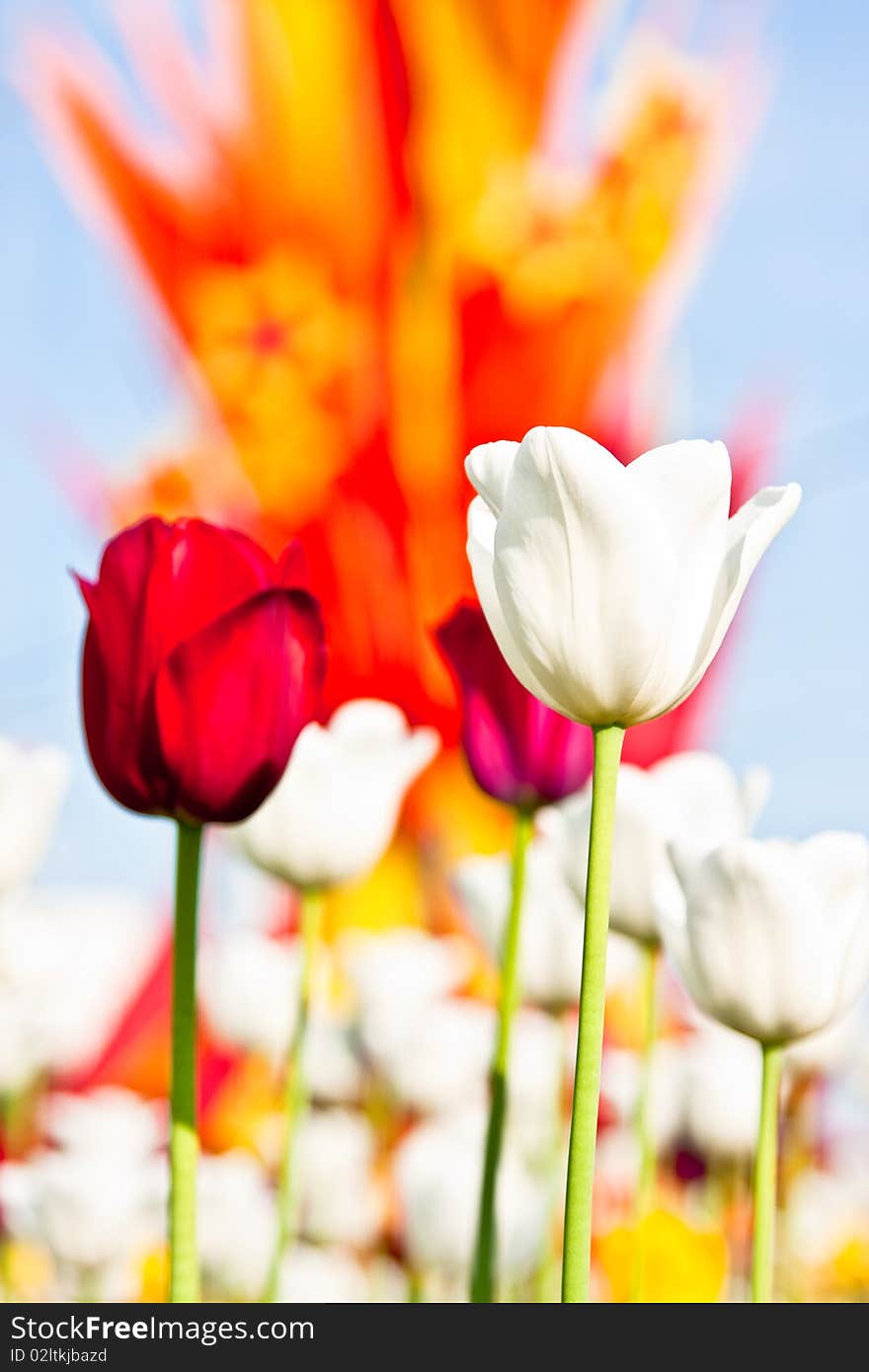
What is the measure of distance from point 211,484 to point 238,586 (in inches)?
58.7

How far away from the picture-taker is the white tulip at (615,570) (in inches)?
10.0

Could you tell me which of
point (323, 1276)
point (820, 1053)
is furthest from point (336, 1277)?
point (820, 1053)

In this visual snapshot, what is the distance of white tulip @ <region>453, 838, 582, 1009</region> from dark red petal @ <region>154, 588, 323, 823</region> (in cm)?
22

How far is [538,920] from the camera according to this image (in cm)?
51

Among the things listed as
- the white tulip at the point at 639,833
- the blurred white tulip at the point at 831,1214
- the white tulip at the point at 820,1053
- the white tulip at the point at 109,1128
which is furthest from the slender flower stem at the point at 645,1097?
the blurred white tulip at the point at 831,1214

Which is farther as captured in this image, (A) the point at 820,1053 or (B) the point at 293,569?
(A) the point at 820,1053

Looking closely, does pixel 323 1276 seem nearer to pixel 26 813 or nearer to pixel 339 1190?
pixel 339 1190

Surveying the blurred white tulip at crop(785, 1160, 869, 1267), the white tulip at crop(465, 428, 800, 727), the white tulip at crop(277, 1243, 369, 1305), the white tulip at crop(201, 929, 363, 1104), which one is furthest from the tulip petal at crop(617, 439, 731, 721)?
the blurred white tulip at crop(785, 1160, 869, 1267)

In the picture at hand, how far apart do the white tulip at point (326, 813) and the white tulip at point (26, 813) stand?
5 centimetres

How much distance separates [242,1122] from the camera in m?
1.28

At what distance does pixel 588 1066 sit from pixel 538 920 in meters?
0.28
